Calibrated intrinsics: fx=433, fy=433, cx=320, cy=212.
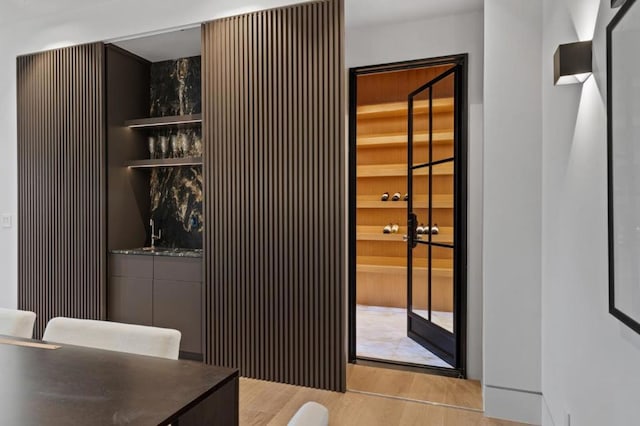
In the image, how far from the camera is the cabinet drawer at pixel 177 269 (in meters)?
3.41

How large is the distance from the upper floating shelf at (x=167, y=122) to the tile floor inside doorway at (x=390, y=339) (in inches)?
96.3

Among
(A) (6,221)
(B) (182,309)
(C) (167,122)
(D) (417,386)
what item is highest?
(C) (167,122)

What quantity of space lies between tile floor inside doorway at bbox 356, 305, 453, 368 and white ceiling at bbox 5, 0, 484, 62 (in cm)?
232

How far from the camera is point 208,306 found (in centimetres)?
331

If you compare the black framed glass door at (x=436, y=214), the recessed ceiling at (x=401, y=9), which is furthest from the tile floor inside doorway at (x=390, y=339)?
the recessed ceiling at (x=401, y=9)

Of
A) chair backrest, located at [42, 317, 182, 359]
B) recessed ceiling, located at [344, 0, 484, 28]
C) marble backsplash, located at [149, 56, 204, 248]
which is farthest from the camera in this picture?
marble backsplash, located at [149, 56, 204, 248]

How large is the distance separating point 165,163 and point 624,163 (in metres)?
3.37

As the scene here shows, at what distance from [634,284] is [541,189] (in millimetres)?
1477

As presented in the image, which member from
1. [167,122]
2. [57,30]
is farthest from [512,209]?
[57,30]

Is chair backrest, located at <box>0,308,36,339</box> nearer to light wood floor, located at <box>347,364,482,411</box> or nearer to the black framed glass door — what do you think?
light wood floor, located at <box>347,364,482,411</box>

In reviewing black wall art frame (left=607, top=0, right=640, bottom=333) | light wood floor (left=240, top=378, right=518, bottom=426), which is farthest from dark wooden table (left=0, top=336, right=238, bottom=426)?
light wood floor (left=240, top=378, right=518, bottom=426)

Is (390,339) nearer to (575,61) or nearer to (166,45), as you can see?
(575,61)

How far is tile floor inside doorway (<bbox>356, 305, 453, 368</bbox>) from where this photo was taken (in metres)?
3.55

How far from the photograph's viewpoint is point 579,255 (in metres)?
1.80
